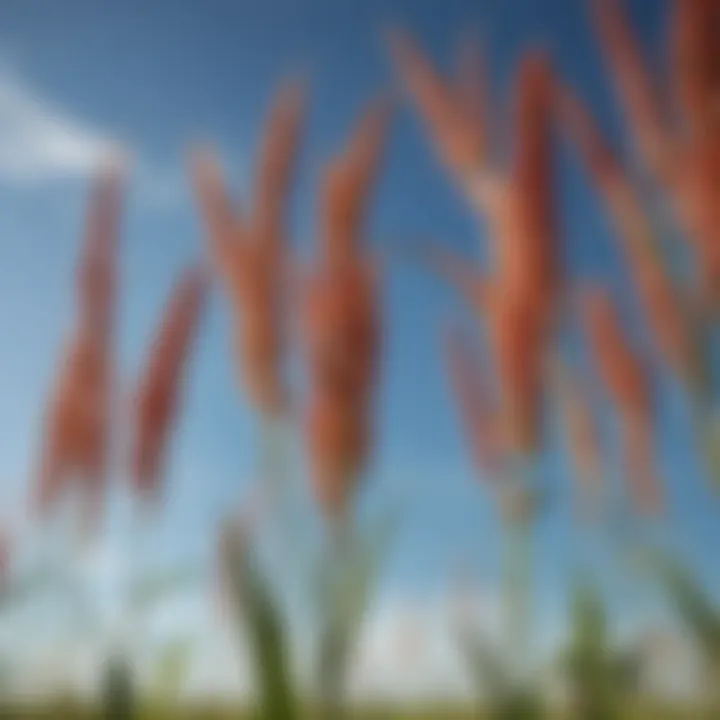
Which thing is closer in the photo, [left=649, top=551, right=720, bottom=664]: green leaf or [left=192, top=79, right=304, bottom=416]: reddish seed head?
[left=649, top=551, right=720, bottom=664]: green leaf

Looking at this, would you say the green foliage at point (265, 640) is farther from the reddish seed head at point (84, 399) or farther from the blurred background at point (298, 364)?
the reddish seed head at point (84, 399)

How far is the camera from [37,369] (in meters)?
1.42

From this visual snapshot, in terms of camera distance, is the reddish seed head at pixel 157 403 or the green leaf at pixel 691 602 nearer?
the green leaf at pixel 691 602

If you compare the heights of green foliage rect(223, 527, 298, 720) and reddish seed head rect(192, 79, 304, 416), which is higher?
reddish seed head rect(192, 79, 304, 416)

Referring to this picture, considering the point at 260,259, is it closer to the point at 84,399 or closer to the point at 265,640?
the point at 84,399

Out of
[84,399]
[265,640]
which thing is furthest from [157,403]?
[265,640]

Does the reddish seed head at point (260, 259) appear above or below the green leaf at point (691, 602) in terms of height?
above

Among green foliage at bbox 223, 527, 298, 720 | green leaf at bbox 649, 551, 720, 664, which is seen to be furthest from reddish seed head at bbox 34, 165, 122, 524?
green leaf at bbox 649, 551, 720, 664

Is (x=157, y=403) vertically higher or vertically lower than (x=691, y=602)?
Result: higher

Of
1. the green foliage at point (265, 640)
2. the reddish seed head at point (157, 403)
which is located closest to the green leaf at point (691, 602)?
the green foliage at point (265, 640)

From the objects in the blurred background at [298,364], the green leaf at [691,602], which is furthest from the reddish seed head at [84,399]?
the green leaf at [691,602]

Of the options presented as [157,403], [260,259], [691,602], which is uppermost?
[260,259]

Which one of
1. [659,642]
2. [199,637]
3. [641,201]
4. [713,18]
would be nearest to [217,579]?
[199,637]

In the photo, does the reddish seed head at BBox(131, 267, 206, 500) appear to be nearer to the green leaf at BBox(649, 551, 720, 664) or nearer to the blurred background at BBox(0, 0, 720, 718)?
the blurred background at BBox(0, 0, 720, 718)
